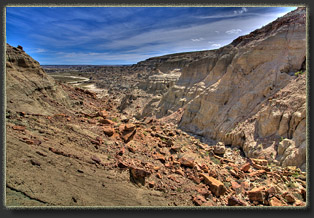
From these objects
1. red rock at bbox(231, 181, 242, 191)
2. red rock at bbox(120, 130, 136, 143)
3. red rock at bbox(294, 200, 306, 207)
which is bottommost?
red rock at bbox(294, 200, 306, 207)

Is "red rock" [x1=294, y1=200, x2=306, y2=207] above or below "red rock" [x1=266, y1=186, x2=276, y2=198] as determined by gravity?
below

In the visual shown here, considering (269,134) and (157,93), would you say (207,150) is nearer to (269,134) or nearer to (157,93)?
(269,134)

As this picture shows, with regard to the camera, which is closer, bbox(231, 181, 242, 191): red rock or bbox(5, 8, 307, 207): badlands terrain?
bbox(5, 8, 307, 207): badlands terrain

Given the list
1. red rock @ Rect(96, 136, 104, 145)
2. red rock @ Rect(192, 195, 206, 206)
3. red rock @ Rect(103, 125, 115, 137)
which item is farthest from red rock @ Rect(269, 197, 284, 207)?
red rock @ Rect(103, 125, 115, 137)

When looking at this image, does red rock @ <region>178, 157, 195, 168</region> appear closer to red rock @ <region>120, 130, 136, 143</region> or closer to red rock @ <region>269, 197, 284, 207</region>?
red rock @ <region>120, 130, 136, 143</region>

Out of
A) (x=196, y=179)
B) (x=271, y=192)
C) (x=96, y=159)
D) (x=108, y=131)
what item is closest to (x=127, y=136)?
(x=108, y=131)

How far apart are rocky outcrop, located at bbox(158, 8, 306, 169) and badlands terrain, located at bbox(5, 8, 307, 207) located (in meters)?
0.07

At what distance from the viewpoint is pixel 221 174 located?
851cm

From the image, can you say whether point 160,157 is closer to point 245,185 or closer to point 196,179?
point 196,179

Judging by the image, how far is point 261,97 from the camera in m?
13.7

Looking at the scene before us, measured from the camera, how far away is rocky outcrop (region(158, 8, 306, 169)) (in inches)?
420

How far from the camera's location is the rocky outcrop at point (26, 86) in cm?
764

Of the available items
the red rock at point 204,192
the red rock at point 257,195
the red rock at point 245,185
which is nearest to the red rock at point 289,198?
the red rock at point 257,195

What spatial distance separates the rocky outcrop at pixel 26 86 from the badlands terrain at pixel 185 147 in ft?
0.20
